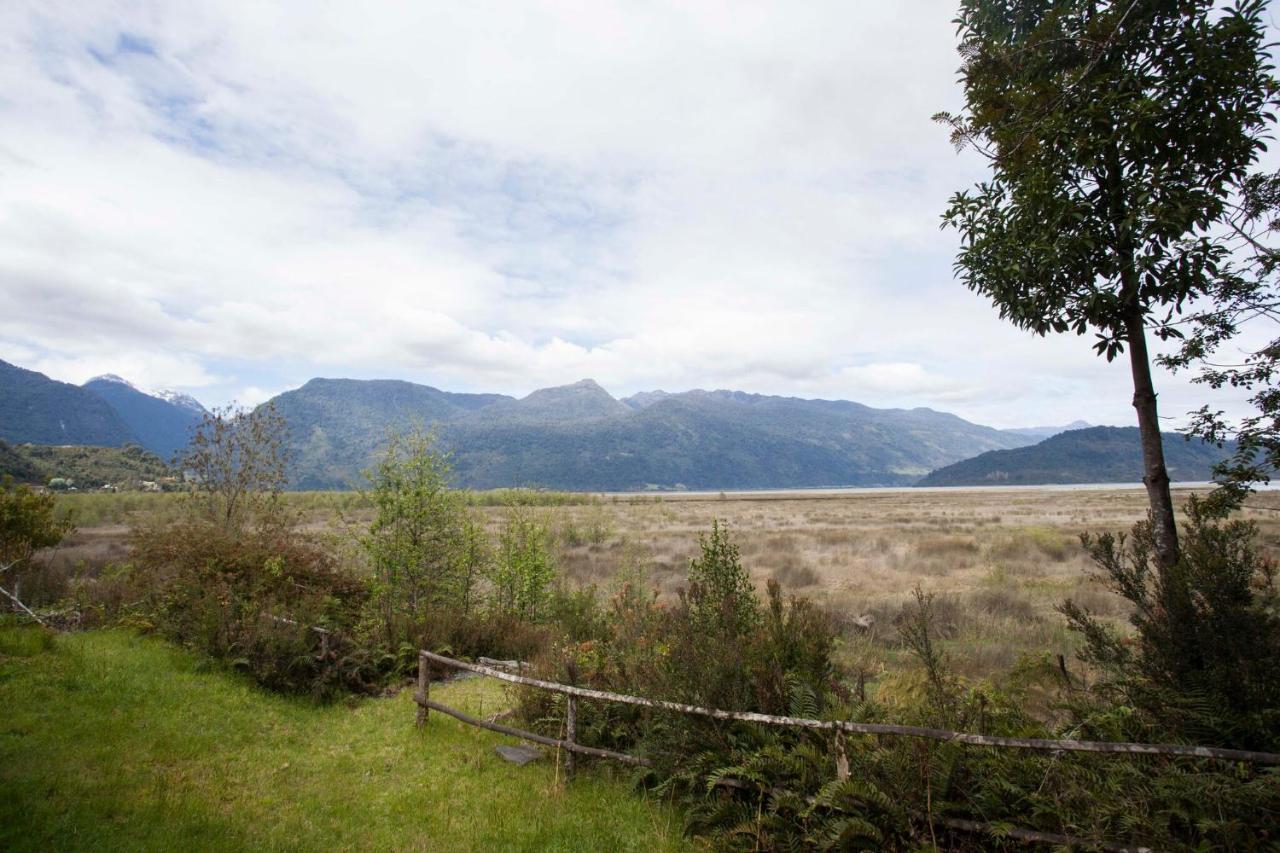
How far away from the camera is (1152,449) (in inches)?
229

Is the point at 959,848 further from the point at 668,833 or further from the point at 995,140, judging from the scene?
the point at 995,140

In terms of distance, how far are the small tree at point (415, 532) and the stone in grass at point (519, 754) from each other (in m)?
7.09

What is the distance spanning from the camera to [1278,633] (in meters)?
4.27

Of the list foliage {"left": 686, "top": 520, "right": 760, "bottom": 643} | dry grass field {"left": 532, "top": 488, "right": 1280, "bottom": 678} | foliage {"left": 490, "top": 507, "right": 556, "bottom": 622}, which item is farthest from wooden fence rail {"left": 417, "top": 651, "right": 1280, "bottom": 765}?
foliage {"left": 490, "top": 507, "right": 556, "bottom": 622}

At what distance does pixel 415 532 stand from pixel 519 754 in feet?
28.0

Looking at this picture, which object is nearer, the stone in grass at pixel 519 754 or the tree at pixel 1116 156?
the tree at pixel 1116 156

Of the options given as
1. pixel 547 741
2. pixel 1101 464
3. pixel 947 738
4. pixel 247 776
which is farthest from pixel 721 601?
pixel 1101 464

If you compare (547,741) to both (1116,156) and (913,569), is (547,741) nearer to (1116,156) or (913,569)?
(1116,156)

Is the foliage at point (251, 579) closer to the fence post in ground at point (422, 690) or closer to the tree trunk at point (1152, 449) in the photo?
the fence post in ground at point (422, 690)

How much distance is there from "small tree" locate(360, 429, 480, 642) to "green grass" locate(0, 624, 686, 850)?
476 cm

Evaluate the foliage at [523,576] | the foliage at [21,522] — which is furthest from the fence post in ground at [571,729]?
the foliage at [21,522]

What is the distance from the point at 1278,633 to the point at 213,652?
48.6ft

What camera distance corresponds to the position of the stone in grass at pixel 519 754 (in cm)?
821

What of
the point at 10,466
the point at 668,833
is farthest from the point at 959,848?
the point at 10,466
